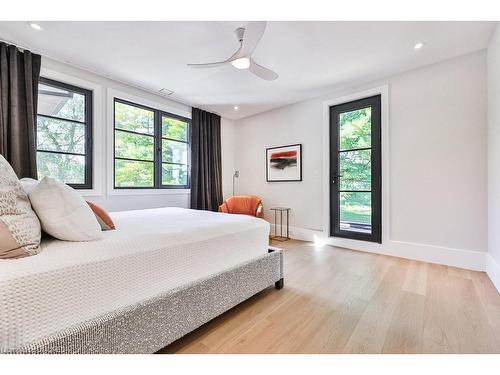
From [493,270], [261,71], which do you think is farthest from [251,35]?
[493,270]

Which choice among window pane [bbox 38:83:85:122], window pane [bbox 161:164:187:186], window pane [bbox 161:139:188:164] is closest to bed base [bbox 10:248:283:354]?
window pane [bbox 161:164:187:186]

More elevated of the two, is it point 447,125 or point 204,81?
point 204,81

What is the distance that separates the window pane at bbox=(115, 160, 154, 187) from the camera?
10.6 feet

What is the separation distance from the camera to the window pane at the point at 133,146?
324 centimetres

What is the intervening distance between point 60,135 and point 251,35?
2596 millimetres

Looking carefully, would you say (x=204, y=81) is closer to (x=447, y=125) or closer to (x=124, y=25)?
(x=124, y=25)

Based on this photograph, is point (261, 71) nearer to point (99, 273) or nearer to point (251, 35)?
point (251, 35)

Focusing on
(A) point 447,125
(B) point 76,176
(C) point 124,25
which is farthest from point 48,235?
(A) point 447,125

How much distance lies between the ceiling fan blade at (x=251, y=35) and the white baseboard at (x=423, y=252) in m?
2.88

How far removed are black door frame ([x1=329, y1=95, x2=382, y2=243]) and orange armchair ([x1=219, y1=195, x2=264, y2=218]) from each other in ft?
4.08

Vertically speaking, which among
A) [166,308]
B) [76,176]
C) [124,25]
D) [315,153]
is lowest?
[166,308]

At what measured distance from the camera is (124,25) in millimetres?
1985

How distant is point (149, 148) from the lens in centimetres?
357
